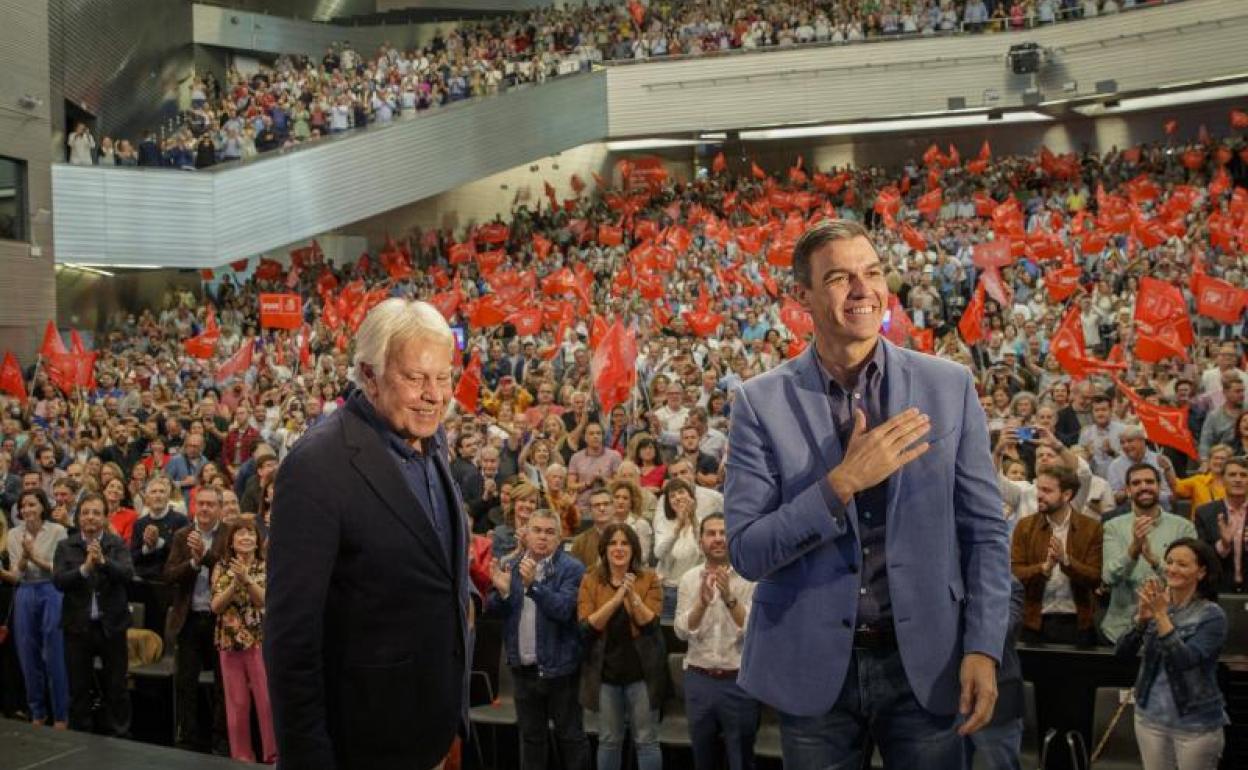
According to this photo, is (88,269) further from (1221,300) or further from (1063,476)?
(1063,476)

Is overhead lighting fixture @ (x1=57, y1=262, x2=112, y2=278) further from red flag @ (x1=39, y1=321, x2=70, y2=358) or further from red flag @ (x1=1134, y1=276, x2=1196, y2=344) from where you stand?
red flag @ (x1=1134, y1=276, x2=1196, y2=344)

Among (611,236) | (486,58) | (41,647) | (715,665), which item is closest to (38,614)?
(41,647)

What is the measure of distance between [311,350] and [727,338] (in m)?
6.02

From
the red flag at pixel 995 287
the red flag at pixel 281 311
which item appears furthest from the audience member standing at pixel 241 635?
the red flag at pixel 281 311

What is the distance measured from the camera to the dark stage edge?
5.91 meters

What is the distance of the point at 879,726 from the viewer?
2.68 metres

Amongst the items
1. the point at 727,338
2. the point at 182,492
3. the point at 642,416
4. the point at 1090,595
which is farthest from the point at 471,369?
the point at 1090,595

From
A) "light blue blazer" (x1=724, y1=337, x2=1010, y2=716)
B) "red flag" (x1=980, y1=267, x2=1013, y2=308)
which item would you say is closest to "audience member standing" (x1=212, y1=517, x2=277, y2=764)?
"light blue blazer" (x1=724, y1=337, x2=1010, y2=716)

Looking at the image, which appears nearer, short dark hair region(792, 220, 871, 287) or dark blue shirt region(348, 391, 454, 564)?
short dark hair region(792, 220, 871, 287)

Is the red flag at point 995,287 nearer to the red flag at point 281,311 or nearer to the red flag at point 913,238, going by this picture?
the red flag at point 913,238

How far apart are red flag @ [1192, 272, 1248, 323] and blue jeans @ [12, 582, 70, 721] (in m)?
10.4

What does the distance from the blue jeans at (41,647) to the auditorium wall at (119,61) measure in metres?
17.9

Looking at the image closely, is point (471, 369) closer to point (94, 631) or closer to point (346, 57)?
point (94, 631)

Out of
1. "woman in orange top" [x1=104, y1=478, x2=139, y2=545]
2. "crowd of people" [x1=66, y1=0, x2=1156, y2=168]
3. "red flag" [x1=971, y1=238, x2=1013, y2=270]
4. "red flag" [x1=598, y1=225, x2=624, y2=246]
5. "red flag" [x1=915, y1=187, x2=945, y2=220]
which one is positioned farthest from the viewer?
"crowd of people" [x1=66, y1=0, x2=1156, y2=168]
